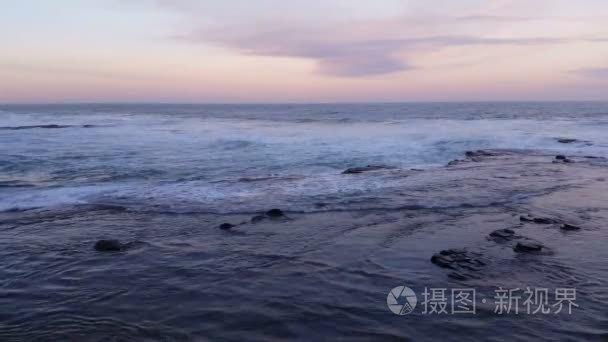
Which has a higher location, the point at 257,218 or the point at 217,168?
the point at 257,218

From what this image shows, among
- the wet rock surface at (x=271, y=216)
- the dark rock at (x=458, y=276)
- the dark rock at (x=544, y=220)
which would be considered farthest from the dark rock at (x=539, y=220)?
the wet rock surface at (x=271, y=216)

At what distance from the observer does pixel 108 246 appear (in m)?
8.54

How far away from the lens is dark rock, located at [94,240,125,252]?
8531mm

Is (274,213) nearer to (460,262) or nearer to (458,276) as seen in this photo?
(460,262)

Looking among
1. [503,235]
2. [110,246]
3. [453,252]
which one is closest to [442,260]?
[453,252]

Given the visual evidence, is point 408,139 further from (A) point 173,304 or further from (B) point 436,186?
(A) point 173,304

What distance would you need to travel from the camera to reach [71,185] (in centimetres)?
1706

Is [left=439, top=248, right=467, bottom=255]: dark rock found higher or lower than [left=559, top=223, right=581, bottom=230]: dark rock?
lower

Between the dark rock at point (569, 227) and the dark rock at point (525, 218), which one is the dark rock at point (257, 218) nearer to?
the dark rock at point (525, 218)

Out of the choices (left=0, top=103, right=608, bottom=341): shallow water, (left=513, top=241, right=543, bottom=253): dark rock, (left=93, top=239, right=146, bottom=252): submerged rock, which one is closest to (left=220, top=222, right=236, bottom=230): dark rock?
(left=0, top=103, right=608, bottom=341): shallow water

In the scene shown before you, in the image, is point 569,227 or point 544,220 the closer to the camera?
point 569,227

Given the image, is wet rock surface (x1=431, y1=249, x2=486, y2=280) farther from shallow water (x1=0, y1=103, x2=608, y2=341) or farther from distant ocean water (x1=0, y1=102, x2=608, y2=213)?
distant ocean water (x1=0, y1=102, x2=608, y2=213)

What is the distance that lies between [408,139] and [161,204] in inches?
1035

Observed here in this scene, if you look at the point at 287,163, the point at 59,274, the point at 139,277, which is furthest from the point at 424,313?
the point at 287,163
